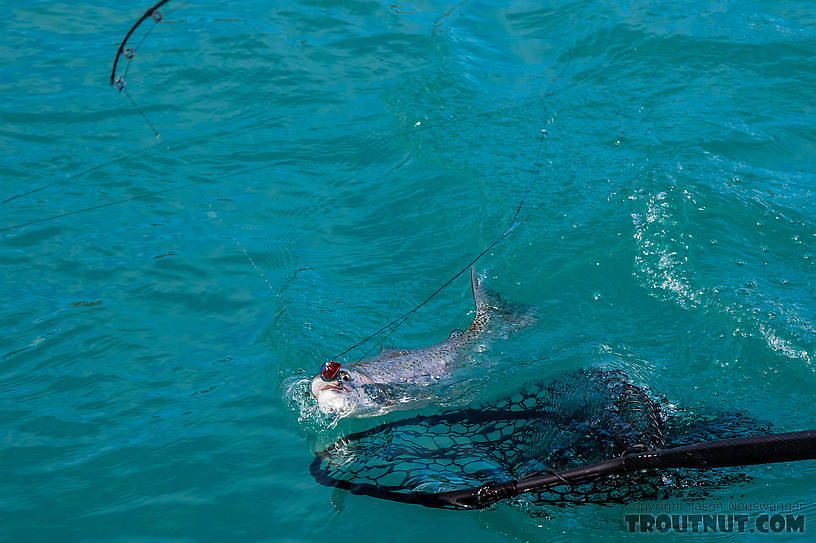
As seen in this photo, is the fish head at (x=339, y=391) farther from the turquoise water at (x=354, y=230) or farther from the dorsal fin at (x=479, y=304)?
the dorsal fin at (x=479, y=304)

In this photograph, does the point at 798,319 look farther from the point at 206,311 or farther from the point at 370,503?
the point at 206,311

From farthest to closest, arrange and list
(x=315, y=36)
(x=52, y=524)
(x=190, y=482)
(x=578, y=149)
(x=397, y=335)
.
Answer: (x=315, y=36), (x=578, y=149), (x=397, y=335), (x=190, y=482), (x=52, y=524)

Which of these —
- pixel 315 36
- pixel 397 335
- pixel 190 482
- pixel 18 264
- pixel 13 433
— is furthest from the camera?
pixel 315 36

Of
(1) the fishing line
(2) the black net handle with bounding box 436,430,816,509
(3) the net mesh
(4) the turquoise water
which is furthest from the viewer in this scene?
(1) the fishing line

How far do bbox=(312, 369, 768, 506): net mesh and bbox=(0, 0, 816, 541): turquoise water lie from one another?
0.18 metres

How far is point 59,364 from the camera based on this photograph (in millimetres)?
5734

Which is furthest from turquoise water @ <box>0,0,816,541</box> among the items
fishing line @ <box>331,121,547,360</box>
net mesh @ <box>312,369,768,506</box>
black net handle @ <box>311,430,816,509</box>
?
black net handle @ <box>311,430,816,509</box>

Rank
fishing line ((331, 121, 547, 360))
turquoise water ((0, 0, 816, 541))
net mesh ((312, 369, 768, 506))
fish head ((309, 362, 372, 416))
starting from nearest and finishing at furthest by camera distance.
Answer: net mesh ((312, 369, 768, 506)), turquoise water ((0, 0, 816, 541)), fish head ((309, 362, 372, 416)), fishing line ((331, 121, 547, 360))

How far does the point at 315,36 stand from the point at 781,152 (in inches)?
243

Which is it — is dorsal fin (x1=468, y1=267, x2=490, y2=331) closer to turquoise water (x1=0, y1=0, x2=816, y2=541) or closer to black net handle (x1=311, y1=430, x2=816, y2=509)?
turquoise water (x1=0, y1=0, x2=816, y2=541)

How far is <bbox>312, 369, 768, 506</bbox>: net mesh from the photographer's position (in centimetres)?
431

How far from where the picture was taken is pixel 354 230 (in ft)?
23.8

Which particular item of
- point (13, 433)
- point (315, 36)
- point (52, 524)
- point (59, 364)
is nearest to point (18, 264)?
point (59, 364)

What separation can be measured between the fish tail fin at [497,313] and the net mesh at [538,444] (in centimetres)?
81
